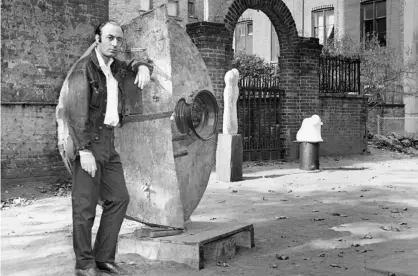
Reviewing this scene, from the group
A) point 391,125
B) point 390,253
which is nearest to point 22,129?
point 390,253

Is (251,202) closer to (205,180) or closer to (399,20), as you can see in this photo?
(205,180)

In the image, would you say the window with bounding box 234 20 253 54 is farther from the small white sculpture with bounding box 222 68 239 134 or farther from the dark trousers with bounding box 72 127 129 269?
the dark trousers with bounding box 72 127 129 269

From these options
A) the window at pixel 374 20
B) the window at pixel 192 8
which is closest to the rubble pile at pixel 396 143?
the window at pixel 374 20

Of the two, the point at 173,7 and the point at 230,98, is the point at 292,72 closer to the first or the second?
the point at 230,98

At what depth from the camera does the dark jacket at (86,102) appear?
421 cm

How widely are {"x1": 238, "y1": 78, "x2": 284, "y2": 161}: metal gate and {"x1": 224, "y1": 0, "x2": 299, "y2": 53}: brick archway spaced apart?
4.06ft

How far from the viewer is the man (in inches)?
166

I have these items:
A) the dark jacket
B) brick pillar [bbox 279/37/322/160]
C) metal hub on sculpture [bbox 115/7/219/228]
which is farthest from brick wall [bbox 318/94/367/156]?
the dark jacket

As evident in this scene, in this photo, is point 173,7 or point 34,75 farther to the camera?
point 173,7

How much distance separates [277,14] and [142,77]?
37.7 ft

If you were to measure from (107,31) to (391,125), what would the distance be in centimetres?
2208

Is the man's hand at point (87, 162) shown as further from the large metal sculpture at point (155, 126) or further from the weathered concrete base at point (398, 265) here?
the weathered concrete base at point (398, 265)

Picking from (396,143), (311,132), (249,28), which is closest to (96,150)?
(311,132)

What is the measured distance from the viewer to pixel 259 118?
15312 mm
